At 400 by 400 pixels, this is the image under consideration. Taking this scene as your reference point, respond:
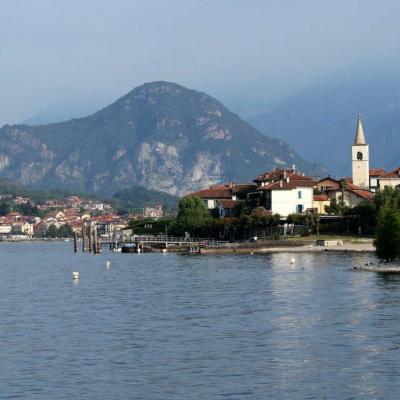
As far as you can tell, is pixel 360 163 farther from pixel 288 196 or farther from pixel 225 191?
pixel 225 191

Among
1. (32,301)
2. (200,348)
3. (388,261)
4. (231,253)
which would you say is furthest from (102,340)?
(231,253)

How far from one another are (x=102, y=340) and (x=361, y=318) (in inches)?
503

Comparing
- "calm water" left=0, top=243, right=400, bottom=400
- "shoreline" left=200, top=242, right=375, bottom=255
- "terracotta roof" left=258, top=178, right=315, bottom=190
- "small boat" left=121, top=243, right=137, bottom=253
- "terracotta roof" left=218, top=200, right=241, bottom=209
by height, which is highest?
"terracotta roof" left=258, top=178, right=315, bottom=190

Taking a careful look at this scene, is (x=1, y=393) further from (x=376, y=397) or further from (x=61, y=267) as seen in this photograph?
(x=61, y=267)

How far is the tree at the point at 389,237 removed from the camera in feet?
282

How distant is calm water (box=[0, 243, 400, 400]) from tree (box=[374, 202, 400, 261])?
5.08 m

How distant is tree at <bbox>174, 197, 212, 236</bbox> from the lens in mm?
148750

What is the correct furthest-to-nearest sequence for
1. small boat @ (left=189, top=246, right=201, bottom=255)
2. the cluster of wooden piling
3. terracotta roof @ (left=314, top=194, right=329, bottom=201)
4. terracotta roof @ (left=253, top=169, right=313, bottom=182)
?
the cluster of wooden piling
terracotta roof @ (left=253, top=169, right=313, bottom=182)
terracotta roof @ (left=314, top=194, right=329, bottom=201)
small boat @ (left=189, top=246, right=201, bottom=255)

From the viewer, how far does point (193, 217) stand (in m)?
150

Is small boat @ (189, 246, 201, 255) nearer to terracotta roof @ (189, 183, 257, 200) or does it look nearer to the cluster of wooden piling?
the cluster of wooden piling

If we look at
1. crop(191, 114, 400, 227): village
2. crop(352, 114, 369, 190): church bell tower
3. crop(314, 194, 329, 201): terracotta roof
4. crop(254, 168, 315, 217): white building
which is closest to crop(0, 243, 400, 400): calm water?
crop(254, 168, 315, 217): white building

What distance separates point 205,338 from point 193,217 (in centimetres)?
10088

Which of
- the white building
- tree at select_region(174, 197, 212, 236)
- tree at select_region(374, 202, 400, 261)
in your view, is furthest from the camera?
tree at select_region(174, 197, 212, 236)

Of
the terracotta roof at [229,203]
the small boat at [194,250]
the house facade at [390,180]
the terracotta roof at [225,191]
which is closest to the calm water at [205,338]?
the small boat at [194,250]
